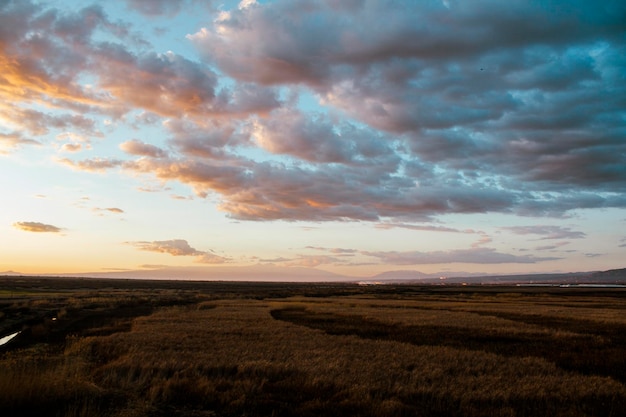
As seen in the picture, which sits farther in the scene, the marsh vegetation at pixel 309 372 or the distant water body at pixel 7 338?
the distant water body at pixel 7 338

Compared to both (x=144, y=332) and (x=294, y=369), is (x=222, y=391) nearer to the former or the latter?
(x=294, y=369)

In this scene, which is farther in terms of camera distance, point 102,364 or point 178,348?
point 178,348

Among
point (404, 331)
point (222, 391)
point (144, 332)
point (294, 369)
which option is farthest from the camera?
point (404, 331)

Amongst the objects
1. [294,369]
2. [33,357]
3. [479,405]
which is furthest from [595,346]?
[33,357]

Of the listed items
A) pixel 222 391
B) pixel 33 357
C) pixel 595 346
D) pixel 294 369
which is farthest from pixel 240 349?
pixel 595 346

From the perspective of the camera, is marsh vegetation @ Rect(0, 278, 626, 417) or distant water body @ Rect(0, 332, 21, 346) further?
distant water body @ Rect(0, 332, 21, 346)

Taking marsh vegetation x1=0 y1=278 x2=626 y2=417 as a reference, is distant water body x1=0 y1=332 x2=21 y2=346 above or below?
below

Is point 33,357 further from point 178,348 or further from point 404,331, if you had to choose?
point 404,331

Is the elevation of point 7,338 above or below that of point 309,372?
below

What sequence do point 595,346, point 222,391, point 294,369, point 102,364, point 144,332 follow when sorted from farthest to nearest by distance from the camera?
point 144,332
point 595,346
point 102,364
point 294,369
point 222,391

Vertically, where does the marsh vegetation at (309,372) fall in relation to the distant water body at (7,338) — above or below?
above

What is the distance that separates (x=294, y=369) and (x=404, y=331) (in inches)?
645

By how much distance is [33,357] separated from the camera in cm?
1998

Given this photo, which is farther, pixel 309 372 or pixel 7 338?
pixel 7 338
